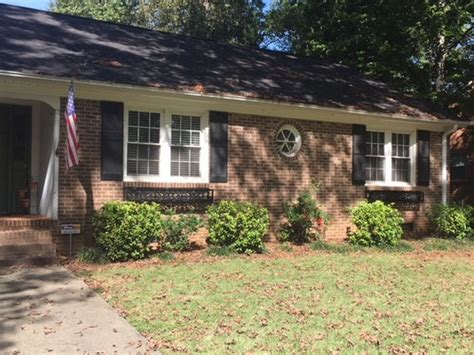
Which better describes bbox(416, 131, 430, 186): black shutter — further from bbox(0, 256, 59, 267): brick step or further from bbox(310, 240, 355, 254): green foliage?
bbox(0, 256, 59, 267): brick step

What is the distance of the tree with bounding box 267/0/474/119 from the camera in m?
18.4

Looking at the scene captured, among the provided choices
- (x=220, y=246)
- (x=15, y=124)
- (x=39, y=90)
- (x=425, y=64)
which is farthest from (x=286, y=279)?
(x=425, y=64)

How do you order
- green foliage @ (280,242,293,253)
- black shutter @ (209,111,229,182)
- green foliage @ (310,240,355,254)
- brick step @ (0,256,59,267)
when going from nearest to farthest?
brick step @ (0,256,59,267) → green foliage @ (280,242,293,253) → black shutter @ (209,111,229,182) → green foliage @ (310,240,355,254)

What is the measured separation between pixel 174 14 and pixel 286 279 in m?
22.8

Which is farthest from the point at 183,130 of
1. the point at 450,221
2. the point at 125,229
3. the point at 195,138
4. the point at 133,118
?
the point at 450,221

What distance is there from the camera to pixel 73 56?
11.3 m

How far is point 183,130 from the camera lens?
1209 centimetres

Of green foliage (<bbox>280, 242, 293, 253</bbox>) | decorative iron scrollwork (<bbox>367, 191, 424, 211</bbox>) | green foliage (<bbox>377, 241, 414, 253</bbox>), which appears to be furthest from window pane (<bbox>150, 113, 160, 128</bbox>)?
decorative iron scrollwork (<bbox>367, 191, 424, 211</bbox>)

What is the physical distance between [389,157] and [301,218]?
371 centimetres

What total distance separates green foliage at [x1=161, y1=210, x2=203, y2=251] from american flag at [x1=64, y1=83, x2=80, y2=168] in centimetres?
213

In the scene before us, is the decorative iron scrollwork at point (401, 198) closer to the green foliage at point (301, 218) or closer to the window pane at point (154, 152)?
the green foliage at point (301, 218)

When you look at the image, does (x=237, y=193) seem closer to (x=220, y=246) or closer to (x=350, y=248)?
(x=220, y=246)

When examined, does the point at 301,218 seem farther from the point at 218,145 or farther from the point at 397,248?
the point at 218,145

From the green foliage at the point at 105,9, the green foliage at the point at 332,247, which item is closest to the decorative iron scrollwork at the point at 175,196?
the green foliage at the point at 332,247
